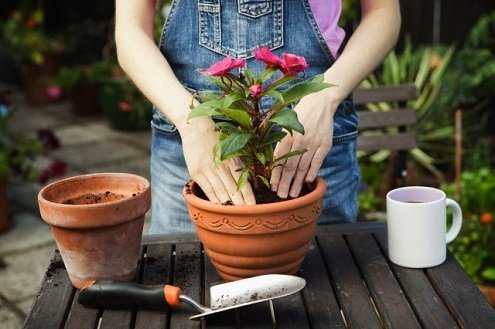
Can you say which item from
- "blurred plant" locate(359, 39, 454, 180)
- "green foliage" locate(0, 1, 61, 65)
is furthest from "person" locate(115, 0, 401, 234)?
"green foliage" locate(0, 1, 61, 65)

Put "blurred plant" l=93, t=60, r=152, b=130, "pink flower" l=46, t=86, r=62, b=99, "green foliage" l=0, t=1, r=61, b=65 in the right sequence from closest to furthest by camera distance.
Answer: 1. "blurred plant" l=93, t=60, r=152, b=130
2. "pink flower" l=46, t=86, r=62, b=99
3. "green foliage" l=0, t=1, r=61, b=65

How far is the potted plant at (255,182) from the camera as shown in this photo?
1370 millimetres

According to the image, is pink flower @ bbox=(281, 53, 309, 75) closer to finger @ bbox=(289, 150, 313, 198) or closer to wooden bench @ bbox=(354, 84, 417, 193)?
finger @ bbox=(289, 150, 313, 198)

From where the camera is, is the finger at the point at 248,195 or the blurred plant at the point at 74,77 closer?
the finger at the point at 248,195

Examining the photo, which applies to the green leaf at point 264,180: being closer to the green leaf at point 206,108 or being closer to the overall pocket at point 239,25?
the green leaf at point 206,108

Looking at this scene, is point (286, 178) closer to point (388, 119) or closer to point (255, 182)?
point (255, 182)

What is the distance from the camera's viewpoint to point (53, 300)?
4.83ft

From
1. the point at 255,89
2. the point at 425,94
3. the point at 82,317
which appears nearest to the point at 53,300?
the point at 82,317

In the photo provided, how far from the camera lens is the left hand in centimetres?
148

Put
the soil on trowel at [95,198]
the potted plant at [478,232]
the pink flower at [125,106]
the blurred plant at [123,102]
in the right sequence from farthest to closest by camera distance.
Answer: the blurred plant at [123,102]
the pink flower at [125,106]
the potted plant at [478,232]
the soil on trowel at [95,198]

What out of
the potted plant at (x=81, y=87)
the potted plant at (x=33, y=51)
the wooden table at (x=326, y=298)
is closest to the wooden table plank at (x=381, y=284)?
the wooden table at (x=326, y=298)

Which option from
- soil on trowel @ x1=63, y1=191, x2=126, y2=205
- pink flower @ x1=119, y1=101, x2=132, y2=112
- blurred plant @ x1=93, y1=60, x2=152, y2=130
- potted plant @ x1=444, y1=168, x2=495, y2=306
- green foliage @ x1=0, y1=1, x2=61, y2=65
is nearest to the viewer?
soil on trowel @ x1=63, y1=191, x2=126, y2=205

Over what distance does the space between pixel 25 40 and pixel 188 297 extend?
5.46m

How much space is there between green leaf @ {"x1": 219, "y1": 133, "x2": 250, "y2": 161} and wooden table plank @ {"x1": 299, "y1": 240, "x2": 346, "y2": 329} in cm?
30
